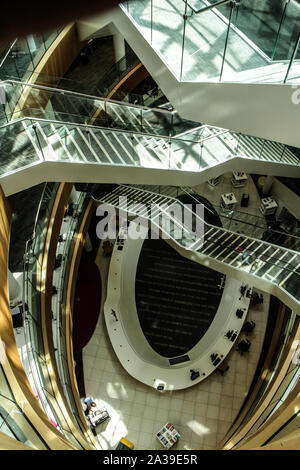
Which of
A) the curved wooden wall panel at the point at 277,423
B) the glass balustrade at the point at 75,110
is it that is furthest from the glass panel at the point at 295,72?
the curved wooden wall panel at the point at 277,423

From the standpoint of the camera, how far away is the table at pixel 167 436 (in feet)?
42.3

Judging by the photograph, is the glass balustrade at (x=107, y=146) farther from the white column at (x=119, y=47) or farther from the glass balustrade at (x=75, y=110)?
the white column at (x=119, y=47)

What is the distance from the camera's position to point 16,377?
7570 mm

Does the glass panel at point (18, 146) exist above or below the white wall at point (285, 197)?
below

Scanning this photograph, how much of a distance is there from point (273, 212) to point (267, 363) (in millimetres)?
7840

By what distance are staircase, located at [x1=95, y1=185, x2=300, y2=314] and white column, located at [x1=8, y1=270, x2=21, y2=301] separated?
4937 mm

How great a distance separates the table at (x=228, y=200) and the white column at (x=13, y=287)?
11266 mm

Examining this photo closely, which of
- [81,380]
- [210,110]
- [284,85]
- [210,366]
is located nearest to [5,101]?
[210,110]

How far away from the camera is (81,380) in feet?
47.9

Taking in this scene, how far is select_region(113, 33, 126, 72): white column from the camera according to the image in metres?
15.8

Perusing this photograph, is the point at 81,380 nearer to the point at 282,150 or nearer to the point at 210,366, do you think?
the point at 210,366

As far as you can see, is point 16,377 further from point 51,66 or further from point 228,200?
point 228,200

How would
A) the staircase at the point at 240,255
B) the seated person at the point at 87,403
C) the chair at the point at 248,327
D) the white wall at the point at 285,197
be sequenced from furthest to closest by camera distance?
the white wall at the point at 285,197
the chair at the point at 248,327
the seated person at the point at 87,403
the staircase at the point at 240,255

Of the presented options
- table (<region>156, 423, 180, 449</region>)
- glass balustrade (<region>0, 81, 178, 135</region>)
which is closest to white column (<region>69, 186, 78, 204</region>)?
glass balustrade (<region>0, 81, 178, 135</region>)
